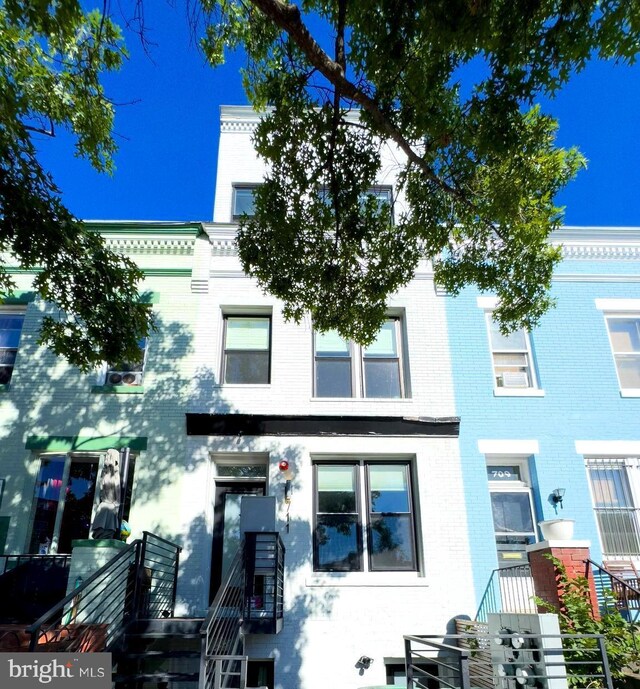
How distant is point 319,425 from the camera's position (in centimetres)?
1129

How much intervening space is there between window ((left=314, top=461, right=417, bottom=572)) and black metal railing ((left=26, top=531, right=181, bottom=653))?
2731mm

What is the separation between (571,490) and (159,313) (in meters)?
8.87

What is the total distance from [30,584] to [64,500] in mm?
1515

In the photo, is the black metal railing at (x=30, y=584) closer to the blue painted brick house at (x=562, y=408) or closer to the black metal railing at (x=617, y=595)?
the blue painted brick house at (x=562, y=408)

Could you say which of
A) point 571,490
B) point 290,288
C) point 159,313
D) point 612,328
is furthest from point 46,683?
point 612,328

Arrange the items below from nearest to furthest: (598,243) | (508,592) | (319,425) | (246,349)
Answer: (508,592), (319,425), (246,349), (598,243)

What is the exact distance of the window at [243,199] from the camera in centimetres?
1365

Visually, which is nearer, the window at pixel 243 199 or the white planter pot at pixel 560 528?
the white planter pot at pixel 560 528

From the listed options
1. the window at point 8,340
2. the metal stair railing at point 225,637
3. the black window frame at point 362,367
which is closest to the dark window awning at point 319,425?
the black window frame at point 362,367

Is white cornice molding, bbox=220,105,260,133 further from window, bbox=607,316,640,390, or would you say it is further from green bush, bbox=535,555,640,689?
green bush, bbox=535,555,640,689

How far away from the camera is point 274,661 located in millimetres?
9648

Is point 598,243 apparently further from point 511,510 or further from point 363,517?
point 363,517

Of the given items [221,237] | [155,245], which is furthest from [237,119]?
[155,245]

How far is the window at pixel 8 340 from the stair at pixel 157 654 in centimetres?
615
